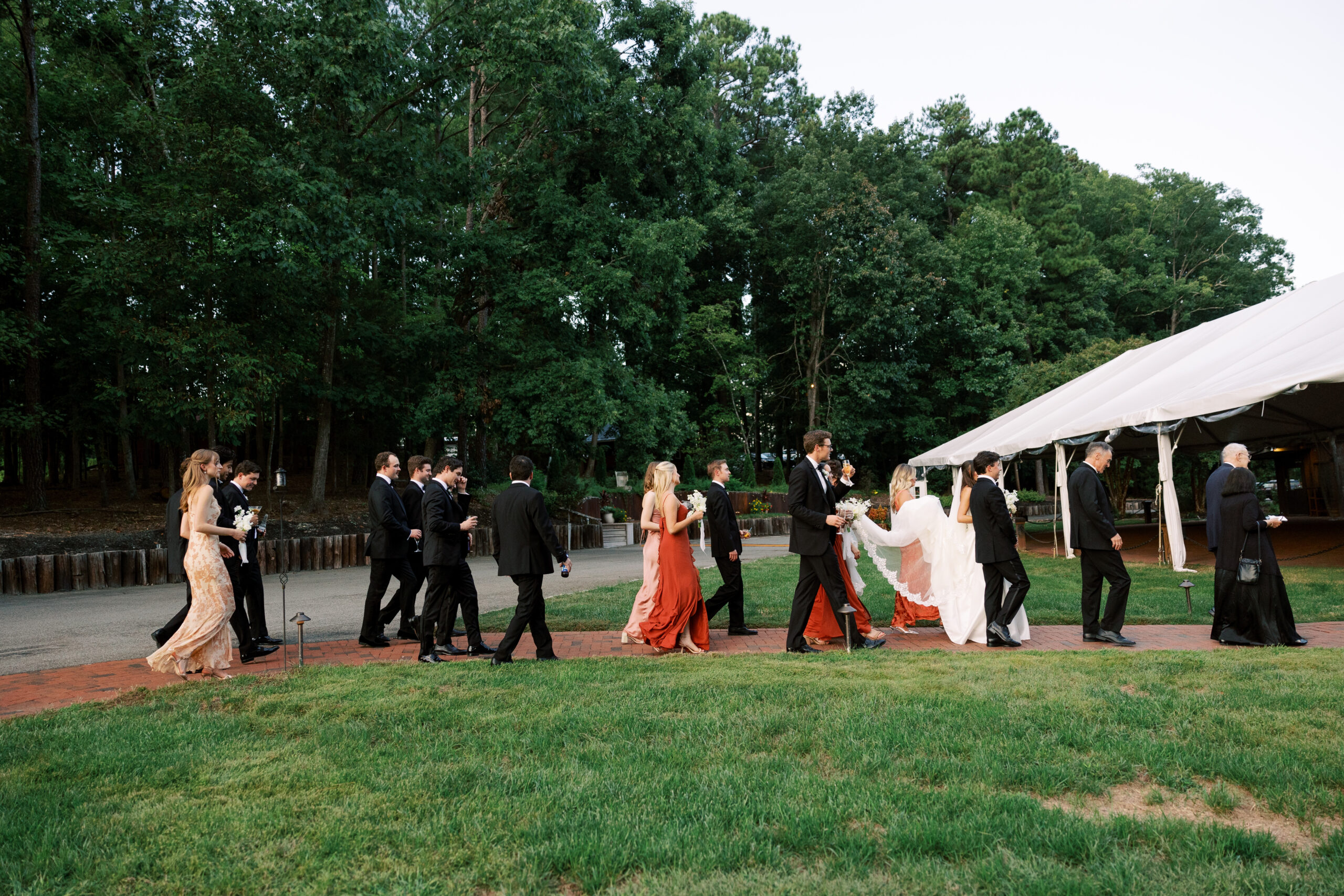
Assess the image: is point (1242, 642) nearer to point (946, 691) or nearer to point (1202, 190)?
point (946, 691)

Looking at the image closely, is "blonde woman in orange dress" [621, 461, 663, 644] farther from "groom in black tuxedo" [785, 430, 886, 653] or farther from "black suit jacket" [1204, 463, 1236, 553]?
"black suit jacket" [1204, 463, 1236, 553]

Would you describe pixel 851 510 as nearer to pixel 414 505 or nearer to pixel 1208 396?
pixel 414 505

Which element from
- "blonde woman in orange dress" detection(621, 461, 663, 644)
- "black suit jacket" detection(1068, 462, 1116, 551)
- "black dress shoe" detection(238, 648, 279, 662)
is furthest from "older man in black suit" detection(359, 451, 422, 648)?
"black suit jacket" detection(1068, 462, 1116, 551)

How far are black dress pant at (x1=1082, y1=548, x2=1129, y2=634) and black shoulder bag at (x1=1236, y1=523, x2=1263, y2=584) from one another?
2.92 feet

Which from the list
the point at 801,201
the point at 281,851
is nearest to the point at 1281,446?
the point at 801,201

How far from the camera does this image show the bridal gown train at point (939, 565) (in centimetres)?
851

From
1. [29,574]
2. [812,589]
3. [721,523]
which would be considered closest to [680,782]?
[812,589]

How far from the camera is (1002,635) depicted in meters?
8.12

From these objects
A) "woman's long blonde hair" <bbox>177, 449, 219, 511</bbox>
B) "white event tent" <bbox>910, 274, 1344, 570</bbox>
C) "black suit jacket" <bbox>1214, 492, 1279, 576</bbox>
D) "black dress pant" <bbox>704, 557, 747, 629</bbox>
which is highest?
"white event tent" <bbox>910, 274, 1344, 570</bbox>

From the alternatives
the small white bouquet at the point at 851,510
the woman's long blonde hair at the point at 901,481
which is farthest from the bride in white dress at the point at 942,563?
the woman's long blonde hair at the point at 901,481

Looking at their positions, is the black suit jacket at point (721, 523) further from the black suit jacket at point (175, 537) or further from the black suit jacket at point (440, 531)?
the black suit jacket at point (175, 537)

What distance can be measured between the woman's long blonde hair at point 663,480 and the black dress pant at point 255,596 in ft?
12.4

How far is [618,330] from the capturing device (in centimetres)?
2658

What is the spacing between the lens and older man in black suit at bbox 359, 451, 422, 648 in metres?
8.62
